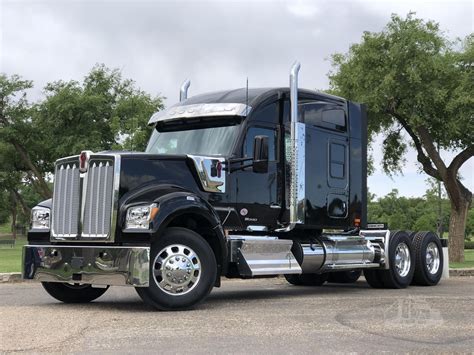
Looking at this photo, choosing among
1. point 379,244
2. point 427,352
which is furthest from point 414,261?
point 427,352

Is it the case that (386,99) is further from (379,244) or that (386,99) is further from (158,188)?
(158,188)

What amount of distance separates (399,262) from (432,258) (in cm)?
121

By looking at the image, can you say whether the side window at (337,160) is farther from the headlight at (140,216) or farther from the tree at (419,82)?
the tree at (419,82)

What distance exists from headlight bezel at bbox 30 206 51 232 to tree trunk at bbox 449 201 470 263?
1779 centimetres

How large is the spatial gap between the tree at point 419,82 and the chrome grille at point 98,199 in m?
14.6

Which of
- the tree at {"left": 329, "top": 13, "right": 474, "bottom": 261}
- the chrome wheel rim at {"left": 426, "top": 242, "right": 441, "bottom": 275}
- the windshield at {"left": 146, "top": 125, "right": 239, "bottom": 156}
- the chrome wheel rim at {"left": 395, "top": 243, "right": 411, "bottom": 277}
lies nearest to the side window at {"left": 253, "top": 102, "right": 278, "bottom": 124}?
the windshield at {"left": 146, "top": 125, "right": 239, "bottom": 156}

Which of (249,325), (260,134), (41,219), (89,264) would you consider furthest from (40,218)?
(249,325)

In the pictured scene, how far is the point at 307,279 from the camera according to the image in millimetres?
13219

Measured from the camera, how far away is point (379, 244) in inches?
486

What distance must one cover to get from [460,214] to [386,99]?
5399mm

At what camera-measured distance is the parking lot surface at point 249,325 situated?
5.92 m

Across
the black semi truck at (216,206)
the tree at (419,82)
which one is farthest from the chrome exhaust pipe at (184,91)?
the tree at (419,82)

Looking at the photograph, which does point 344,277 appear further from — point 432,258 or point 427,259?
point 432,258

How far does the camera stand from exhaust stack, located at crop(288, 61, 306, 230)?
1030 cm
